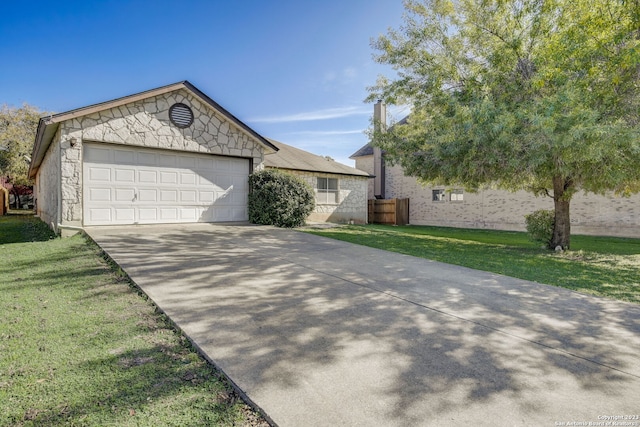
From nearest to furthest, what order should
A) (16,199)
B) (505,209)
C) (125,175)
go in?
(125,175)
(505,209)
(16,199)

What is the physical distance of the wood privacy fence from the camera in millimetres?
21422

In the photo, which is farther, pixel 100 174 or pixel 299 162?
Result: pixel 299 162

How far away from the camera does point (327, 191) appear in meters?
17.9

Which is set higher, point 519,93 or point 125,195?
point 519,93

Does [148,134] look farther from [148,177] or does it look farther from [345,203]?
[345,203]

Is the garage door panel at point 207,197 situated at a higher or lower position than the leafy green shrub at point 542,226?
higher

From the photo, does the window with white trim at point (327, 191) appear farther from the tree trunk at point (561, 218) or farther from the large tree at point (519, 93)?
the tree trunk at point (561, 218)

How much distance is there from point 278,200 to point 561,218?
8.67 metres

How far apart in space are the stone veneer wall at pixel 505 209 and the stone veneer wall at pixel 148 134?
8.66 m

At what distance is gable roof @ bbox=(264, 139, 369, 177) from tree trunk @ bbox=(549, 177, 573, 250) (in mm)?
10173

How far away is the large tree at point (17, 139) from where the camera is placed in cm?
2652

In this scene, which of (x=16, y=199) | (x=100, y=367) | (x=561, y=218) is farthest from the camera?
(x=16, y=199)

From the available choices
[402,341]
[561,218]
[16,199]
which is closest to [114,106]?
[402,341]

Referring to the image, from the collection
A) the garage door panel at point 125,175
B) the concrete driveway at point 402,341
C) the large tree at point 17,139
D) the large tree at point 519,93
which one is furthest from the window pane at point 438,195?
the large tree at point 17,139
